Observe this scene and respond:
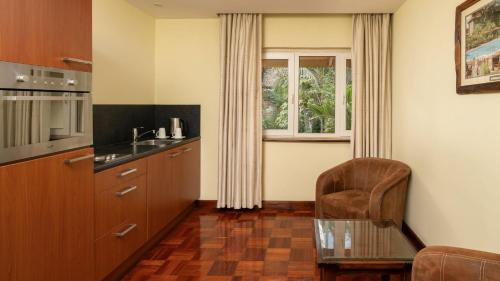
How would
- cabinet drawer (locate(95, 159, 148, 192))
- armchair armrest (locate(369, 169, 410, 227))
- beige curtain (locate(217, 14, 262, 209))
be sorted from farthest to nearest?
beige curtain (locate(217, 14, 262, 209))
armchair armrest (locate(369, 169, 410, 227))
cabinet drawer (locate(95, 159, 148, 192))

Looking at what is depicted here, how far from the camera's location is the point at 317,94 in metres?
5.43

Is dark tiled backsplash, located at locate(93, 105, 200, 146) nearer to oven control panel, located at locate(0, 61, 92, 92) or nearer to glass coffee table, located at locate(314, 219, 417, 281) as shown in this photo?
oven control panel, located at locate(0, 61, 92, 92)

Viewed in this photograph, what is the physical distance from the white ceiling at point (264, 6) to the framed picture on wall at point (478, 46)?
1667 millimetres

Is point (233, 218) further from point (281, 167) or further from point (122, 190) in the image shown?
point (122, 190)

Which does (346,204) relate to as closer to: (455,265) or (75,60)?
(455,265)

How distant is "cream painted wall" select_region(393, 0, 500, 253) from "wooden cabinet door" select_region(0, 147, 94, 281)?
2.30 meters

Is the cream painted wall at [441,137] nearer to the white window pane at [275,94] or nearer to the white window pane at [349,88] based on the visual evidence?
the white window pane at [349,88]

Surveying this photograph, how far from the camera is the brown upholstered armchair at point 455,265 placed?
169 centimetres

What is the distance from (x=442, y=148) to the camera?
3.39 meters

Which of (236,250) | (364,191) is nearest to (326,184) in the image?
(364,191)

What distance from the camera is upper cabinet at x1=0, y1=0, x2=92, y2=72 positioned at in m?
1.91

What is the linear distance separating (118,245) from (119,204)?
277mm

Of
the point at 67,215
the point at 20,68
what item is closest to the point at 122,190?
the point at 67,215

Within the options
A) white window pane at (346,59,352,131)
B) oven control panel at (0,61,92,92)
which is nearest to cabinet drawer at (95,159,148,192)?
oven control panel at (0,61,92,92)
